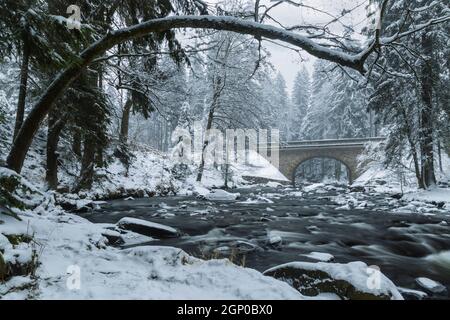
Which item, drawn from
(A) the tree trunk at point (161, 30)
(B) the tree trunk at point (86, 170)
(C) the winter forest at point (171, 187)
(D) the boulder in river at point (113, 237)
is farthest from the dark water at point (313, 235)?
(A) the tree trunk at point (161, 30)

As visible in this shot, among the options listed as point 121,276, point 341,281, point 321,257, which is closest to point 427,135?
point 321,257

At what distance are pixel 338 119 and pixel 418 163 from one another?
27222 mm

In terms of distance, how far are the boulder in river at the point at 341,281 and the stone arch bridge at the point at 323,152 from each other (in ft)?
90.8

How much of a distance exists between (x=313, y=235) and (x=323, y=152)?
27.4 m

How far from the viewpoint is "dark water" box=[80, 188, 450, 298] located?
599 cm

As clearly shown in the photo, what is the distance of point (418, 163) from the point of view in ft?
53.7

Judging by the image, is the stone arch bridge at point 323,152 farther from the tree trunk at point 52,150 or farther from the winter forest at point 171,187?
the tree trunk at point 52,150

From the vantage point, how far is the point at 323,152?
34.5 m

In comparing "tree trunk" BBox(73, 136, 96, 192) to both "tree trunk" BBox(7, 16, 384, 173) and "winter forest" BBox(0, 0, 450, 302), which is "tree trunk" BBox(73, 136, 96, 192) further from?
"tree trunk" BBox(7, 16, 384, 173)

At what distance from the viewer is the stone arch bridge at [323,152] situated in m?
32.7

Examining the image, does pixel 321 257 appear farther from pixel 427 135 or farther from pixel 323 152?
pixel 323 152

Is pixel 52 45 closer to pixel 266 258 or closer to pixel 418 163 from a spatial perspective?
pixel 266 258

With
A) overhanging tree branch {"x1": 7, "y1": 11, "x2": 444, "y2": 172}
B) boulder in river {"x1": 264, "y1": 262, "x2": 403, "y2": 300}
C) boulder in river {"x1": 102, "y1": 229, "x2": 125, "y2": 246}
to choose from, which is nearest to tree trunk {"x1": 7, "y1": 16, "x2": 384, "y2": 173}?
overhanging tree branch {"x1": 7, "y1": 11, "x2": 444, "y2": 172}
